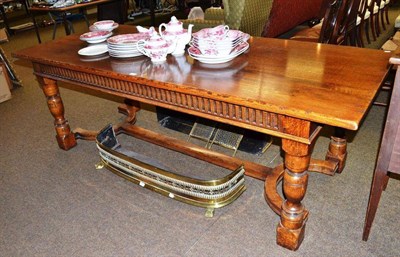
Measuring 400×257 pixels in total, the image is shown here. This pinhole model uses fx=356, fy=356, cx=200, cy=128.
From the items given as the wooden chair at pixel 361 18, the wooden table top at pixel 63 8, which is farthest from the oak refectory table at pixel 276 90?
the wooden table top at pixel 63 8

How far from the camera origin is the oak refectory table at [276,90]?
1.12 m

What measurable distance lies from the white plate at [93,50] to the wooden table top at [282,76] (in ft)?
0.12

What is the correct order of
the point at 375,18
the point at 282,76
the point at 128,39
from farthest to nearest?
the point at 375,18 → the point at 128,39 → the point at 282,76

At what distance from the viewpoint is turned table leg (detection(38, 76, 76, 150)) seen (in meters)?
2.09

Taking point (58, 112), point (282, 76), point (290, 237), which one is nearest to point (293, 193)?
point (290, 237)

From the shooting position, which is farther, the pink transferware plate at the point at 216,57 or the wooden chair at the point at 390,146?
the pink transferware plate at the point at 216,57

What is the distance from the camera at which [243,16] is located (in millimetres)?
2346

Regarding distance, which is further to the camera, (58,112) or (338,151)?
(58,112)

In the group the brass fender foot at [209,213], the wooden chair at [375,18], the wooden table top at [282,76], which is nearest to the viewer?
the wooden table top at [282,76]

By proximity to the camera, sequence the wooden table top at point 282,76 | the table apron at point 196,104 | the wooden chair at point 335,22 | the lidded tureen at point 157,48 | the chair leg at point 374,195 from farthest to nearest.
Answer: the wooden chair at point 335,22, the lidded tureen at point 157,48, the chair leg at point 374,195, the table apron at point 196,104, the wooden table top at point 282,76

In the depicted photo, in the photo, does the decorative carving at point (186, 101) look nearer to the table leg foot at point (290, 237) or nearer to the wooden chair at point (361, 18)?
the table leg foot at point (290, 237)

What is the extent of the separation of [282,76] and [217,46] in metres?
0.30

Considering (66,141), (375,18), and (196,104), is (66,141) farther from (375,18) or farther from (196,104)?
(375,18)

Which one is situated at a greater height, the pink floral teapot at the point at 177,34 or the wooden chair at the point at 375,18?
the pink floral teapot at the point at 177,34
